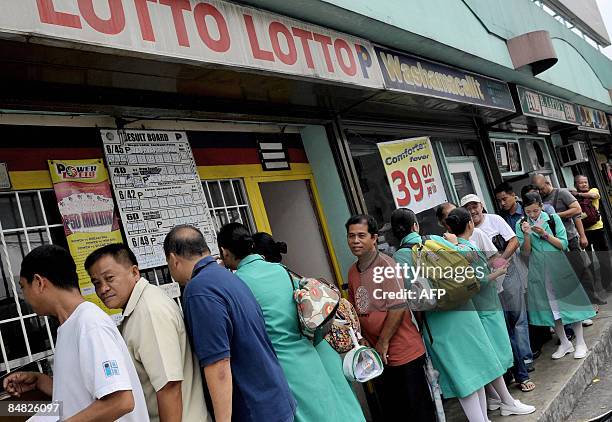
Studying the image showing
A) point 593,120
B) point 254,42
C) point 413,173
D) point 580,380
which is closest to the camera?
point 254,42

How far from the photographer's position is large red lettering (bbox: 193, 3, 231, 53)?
321 cm

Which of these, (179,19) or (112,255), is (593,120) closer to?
(179,19)

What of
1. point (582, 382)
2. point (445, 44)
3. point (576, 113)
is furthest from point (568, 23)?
point (582, 382)

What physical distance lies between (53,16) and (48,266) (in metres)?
1.11

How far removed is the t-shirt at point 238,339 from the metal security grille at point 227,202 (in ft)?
5.54

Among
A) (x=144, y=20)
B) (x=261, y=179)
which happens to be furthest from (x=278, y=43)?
(x=261, y=179)

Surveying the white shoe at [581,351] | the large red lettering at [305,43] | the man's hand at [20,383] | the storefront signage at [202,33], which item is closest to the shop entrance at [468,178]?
the white shoe at [581,351]

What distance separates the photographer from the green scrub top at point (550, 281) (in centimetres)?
595

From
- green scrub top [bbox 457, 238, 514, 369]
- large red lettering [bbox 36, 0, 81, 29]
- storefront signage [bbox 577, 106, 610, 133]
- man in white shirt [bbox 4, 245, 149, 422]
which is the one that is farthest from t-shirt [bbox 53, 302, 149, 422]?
storefront signage [bbox 577, 106, 610, 133]

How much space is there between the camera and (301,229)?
5465 millimetres

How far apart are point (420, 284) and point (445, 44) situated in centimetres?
310

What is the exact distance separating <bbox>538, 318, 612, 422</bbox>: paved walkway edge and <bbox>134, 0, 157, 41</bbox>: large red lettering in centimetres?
393

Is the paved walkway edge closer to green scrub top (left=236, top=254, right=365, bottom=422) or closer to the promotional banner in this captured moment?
green scrub top (left=236, top=254, right=365, bottom=422)

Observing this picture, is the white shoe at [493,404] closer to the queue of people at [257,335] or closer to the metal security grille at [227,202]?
the queue of people at [257,335]
